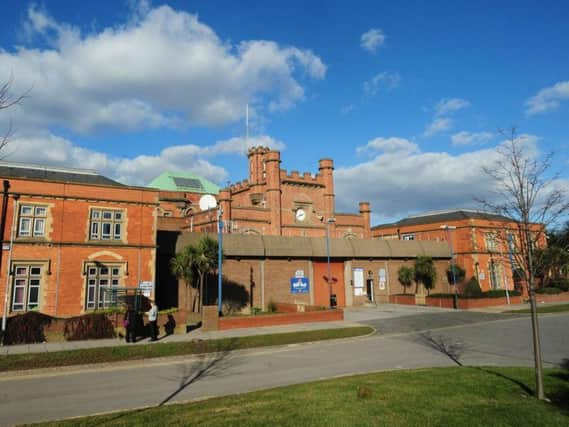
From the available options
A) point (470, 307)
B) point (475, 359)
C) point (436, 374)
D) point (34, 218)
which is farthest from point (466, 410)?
point (470, 307)

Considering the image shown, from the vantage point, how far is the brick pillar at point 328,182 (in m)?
50.7

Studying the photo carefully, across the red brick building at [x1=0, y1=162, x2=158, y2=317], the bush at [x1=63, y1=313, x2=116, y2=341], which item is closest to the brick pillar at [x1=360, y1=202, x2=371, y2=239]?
the red brick building at [x1=0, y1=162, x2=158, y2=317]

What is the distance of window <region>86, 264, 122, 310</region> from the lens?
2539cm

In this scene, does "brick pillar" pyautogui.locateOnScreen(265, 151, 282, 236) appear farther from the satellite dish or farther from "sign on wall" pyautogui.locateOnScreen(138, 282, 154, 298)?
"sign on wall" pyautogui.locateOnScreen(138, 282, 154, 298)

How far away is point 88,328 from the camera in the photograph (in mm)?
20406

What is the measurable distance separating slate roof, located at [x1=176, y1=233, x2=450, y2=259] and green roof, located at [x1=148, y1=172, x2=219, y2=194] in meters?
33.4

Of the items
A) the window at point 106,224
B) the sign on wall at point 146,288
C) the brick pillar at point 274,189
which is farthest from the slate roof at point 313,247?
the brick pillar at point 274,189

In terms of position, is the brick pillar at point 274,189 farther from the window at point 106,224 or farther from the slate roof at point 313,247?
the window at point 106,224

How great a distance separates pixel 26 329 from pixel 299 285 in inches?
874

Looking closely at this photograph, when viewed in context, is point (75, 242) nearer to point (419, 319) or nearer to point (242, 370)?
point (242, 370)

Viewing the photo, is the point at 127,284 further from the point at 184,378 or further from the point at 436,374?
the point at 436,374

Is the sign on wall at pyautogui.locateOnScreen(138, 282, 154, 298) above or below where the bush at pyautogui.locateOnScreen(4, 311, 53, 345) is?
above

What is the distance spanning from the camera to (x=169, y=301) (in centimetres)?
3033

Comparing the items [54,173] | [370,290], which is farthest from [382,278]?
[54,173]
